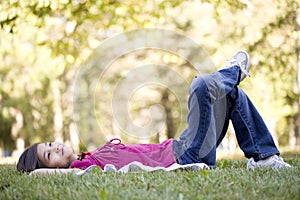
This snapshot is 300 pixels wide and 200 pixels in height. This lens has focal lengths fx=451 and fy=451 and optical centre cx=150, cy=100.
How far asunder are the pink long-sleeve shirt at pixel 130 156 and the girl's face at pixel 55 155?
0.56 feet

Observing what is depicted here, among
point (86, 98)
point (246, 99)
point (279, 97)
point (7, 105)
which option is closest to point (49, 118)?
point (7, 105)

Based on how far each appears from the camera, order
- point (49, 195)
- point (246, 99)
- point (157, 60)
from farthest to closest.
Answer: point (157, 60) < point (246, 99) < point (49, 195)

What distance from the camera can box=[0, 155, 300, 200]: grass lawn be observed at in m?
2.29

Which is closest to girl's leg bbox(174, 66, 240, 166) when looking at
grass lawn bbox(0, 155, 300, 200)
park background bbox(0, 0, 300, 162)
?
grass lawn bbox(0, 155, 300, 200)

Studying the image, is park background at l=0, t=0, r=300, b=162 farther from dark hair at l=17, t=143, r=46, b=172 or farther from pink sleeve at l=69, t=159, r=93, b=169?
pink sleeve at l=69, t=159, r=93, b=169

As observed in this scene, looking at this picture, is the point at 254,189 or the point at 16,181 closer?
the point at 254,189

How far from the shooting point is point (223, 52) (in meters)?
12.1

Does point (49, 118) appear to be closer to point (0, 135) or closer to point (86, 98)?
point (0, 135)

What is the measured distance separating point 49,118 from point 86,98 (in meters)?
11.0

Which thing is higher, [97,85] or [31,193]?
[97,85]

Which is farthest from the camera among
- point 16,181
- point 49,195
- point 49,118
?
point 49,118

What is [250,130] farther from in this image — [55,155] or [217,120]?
[55,155]

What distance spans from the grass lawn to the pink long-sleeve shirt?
52 centimetres

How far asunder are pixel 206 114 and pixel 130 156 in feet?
2.39
